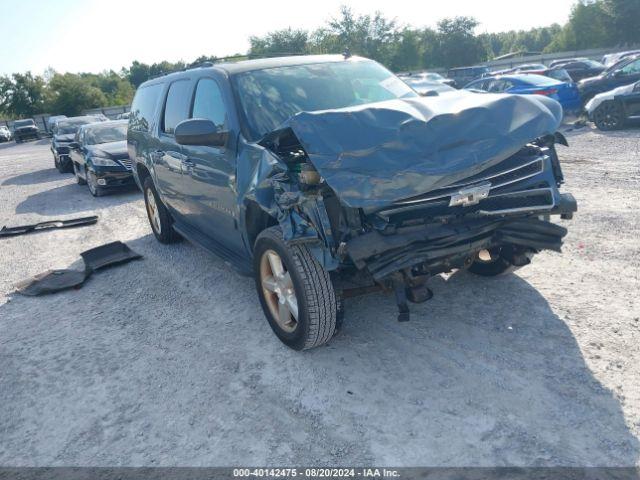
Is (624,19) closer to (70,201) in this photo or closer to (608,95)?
(608,95)

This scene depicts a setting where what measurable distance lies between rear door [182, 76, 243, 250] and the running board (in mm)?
62

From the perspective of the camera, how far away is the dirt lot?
2.82 meters

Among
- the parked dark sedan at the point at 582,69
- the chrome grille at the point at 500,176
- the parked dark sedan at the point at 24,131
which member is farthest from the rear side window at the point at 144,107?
the parked dark sedan at the point at 24,131

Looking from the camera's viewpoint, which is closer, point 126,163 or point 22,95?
point 126,163

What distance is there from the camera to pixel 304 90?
4.48 meters

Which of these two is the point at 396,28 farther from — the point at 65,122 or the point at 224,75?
the point at 224,75

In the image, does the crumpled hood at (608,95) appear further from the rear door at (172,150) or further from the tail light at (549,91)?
the rear door at (172,150)

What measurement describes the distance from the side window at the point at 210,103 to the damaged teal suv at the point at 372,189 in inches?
3.2

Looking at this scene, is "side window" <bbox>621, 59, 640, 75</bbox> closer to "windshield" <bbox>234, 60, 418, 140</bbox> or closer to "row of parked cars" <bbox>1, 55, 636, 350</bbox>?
"windshield" <bbox>234, 60, 418, 140</bbox>

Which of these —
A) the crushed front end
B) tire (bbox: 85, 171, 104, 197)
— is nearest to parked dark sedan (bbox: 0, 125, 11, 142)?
tire (bbox: 85, 171, 104, 197)

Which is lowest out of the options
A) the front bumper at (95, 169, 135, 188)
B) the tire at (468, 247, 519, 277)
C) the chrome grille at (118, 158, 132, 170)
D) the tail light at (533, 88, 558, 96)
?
the tire at (468, 247, 519, 277)

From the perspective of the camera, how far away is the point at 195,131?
405cm

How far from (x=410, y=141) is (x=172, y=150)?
319 centimetres

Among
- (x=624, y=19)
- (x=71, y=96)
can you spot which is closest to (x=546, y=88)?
(x=624, y=19)
